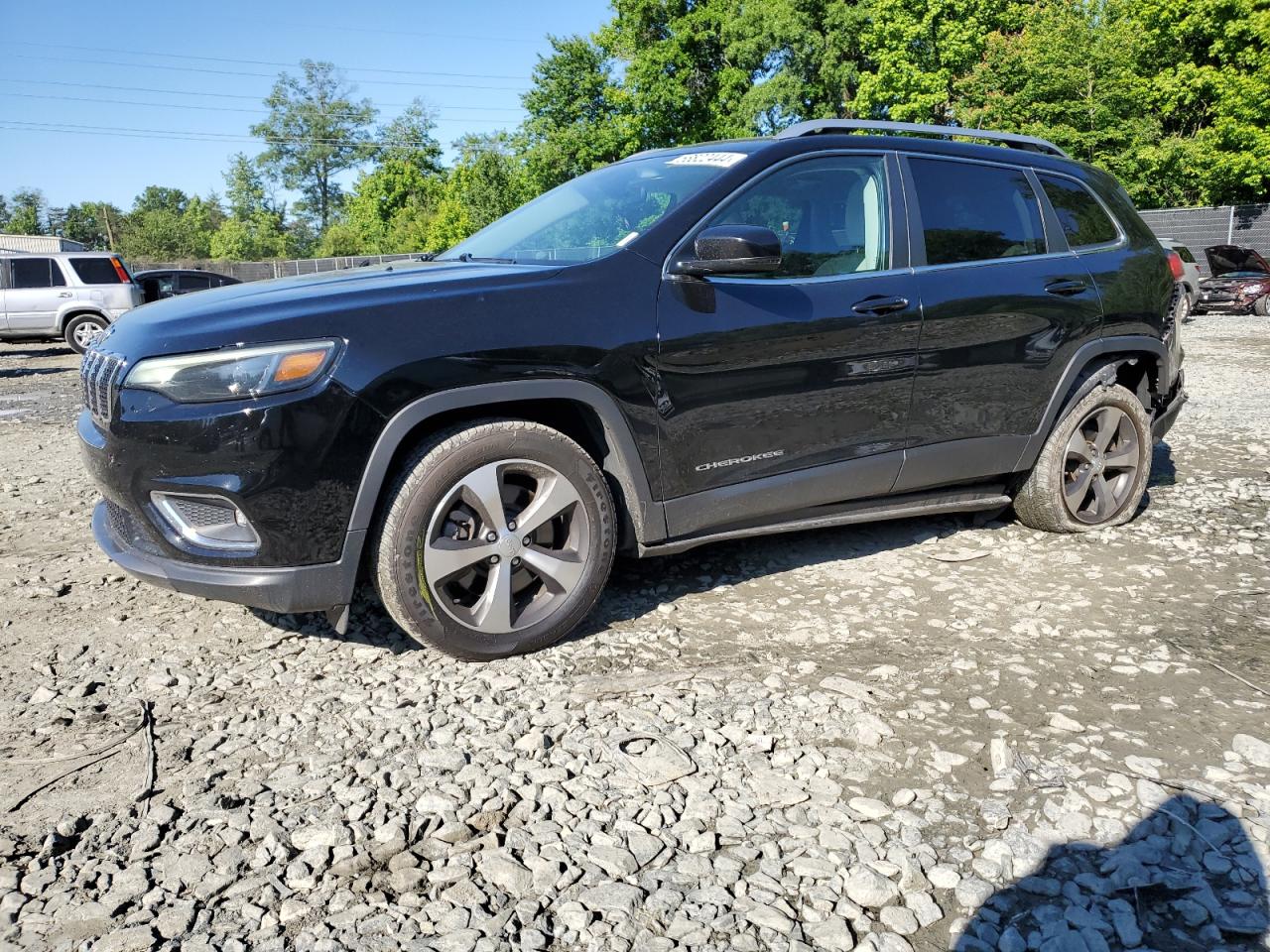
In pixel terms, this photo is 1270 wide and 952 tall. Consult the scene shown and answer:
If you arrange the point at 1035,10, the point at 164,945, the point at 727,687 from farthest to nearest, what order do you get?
the point at 1035,10
the point at 727,687
the point at 164,945

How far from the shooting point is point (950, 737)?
9.32 ft

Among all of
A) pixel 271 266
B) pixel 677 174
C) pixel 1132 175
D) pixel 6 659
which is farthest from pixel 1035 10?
pixel 6 659

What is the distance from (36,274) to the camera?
664 inches

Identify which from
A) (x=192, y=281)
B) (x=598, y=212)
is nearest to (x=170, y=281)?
(x=192, y=281)

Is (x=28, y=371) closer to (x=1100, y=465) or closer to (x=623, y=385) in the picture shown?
(x=623, y=385)

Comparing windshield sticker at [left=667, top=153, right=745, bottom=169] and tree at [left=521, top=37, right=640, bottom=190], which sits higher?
tree at [left=521, top=37, right=640, bottom=190]

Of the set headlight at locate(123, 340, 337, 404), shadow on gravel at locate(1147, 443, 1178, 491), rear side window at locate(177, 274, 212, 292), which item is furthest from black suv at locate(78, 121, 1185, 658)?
rear side window at locate(177, 274, 212, 292)

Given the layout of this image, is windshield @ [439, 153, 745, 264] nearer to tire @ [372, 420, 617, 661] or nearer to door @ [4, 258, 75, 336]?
tire @ [372, 420, 617, 661]

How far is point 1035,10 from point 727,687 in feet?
127

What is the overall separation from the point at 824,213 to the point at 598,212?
92 cm

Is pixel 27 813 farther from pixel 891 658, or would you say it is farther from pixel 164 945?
pixel 891 658

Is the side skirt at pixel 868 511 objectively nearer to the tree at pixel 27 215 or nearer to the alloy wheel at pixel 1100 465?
the alloy wheel at pixel 1100 465

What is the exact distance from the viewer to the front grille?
296 centimetres

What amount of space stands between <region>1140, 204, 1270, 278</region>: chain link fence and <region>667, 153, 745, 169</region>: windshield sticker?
89.6 ft
